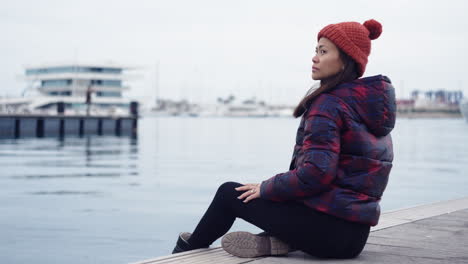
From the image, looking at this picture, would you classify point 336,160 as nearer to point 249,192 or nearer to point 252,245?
point 249,192

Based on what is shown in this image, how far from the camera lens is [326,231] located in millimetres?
3947

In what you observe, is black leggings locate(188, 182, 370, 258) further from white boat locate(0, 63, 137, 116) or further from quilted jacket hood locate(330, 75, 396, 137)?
white boat locate(0, 63, 137, 116)

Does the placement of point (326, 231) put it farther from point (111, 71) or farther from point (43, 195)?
point (111, 71)

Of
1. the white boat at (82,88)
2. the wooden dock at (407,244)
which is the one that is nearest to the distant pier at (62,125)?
the white boat at (82,88)

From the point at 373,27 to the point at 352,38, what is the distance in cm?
20

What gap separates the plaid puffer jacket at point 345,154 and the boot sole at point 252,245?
334mm

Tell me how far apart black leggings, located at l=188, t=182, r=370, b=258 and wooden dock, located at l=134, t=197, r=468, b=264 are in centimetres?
10

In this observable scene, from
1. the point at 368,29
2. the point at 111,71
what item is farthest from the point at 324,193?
the point at 111,71

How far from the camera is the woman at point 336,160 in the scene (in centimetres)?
376

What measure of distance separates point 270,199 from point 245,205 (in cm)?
18

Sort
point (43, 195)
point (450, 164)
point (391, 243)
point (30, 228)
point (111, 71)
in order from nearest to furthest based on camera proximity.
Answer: point (391, 243)
point (30, 228)
point (43, 195)
point (450, 164)
point (111, 71)

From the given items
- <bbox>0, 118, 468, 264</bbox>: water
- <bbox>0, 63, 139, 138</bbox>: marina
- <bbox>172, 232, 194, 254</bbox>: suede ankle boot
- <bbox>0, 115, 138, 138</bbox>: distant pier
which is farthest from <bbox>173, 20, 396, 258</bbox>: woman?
<bbox>0, 63, 139, 138</bbox>: marina

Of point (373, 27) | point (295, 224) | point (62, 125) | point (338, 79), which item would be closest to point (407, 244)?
point (295, 224)

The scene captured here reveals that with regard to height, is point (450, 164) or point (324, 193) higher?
point (324, 193)
